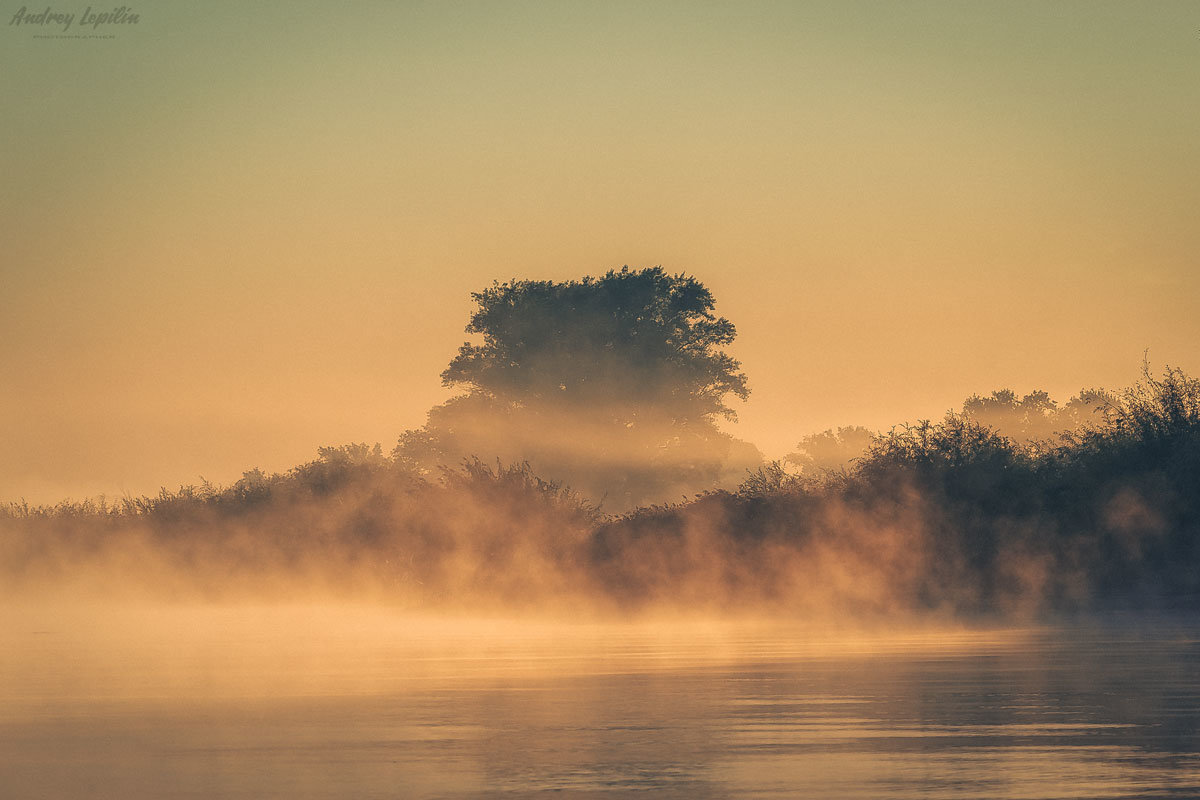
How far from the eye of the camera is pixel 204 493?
4925 centimetres

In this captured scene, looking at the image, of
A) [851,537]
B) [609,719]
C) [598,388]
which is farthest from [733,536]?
[598,388]

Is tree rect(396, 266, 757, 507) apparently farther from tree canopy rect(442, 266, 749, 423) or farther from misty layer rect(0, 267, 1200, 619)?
misty layer rect(0, 267, 1200, 619)

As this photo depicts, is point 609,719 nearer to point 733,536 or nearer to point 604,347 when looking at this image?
point 733,536

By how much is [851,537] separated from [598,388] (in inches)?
1629

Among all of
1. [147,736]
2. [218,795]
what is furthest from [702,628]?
[218,795]

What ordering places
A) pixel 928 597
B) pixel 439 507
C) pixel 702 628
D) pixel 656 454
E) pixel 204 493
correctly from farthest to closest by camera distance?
pixel 656 454
pixel 204 493
pixel 439 507
pixel 928 597
pixel 702 628

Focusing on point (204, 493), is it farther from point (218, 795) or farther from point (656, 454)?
point (218, 795)

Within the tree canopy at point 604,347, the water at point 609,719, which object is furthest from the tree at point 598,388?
the water at point 609,719

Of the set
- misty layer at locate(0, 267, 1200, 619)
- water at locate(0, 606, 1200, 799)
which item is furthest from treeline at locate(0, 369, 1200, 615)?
water at locate(0, 606, 1200, 799)

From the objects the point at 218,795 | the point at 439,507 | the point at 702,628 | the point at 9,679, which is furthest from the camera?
the point at 439,507

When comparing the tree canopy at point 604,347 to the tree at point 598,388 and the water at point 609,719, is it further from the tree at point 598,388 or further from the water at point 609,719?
the water at point 609,719

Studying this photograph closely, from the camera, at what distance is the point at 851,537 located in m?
34.6

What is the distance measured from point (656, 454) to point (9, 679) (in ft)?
191

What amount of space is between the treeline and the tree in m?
30.1
